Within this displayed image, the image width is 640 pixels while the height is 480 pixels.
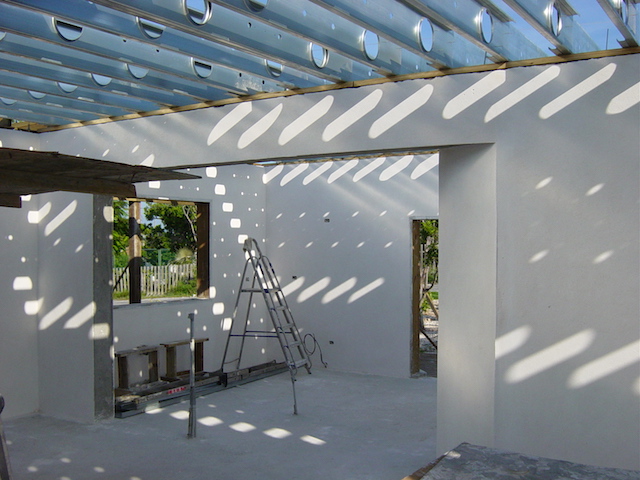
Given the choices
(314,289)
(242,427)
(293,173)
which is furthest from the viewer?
(293,173)

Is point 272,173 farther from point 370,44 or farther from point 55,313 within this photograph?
point 370,44

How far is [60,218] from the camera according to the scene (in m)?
6.48

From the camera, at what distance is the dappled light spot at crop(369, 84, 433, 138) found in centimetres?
445

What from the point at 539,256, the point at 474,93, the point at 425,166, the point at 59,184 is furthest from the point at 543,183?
the point at 425,166

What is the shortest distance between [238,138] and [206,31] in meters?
1.77

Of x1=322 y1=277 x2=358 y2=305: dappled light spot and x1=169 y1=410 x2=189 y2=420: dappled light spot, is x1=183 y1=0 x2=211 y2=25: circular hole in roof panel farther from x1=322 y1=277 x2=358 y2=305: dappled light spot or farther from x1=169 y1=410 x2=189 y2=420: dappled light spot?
x1=322 y1=277 x2=358 y2=305: dappled light spot

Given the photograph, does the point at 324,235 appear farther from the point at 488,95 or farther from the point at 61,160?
the point at 61,160

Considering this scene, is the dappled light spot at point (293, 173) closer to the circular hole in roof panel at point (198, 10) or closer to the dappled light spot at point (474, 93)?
the dappled light spot at point (474, 93)

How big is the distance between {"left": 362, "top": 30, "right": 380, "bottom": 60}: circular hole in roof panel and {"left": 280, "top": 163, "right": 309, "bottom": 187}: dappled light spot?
17.2ft

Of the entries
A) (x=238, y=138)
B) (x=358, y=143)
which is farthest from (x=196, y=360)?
(x=358, y=143)

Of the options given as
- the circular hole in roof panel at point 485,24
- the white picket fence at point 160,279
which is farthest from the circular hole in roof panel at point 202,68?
the white picket fence at point 160,279

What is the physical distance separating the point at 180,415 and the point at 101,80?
11.6ft

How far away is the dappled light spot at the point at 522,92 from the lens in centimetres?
400

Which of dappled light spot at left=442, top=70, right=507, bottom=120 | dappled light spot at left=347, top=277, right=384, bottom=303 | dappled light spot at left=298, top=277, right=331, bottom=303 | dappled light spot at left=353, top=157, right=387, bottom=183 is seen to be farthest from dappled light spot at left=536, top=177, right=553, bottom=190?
dappled light spot at left=298, top=277, right=331, bottom=303
